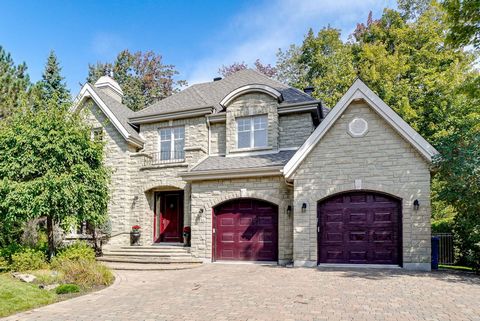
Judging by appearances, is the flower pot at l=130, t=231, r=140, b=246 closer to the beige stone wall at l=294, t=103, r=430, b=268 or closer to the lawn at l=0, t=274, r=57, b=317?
the lawn at l=0, t=274, r=57, b=317

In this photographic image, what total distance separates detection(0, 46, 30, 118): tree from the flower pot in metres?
9.29

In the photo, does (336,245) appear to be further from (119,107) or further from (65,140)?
(119,107)

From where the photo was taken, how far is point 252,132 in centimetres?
1602

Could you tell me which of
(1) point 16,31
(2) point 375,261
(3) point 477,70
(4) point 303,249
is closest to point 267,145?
(4) point 303,249

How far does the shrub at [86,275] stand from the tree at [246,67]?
25.5 metres

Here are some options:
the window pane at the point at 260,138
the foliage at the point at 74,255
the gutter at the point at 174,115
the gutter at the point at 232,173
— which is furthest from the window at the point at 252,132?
the foliage at the point at 74,255

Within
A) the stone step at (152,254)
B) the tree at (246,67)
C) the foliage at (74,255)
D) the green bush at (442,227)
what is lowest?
the stone step at (152,254)

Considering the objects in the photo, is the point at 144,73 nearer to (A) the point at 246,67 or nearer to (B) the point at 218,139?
(A) the point at 246,67

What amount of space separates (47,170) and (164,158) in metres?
6.36

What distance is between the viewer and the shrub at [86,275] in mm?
9578

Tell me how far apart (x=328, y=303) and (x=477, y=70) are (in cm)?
2416

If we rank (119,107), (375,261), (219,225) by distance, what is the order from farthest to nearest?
(119,107), (219,225), (375,261)

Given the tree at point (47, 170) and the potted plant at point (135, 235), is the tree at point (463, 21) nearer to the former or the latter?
the tree at point (47, 170)

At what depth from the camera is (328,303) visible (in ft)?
22.9
